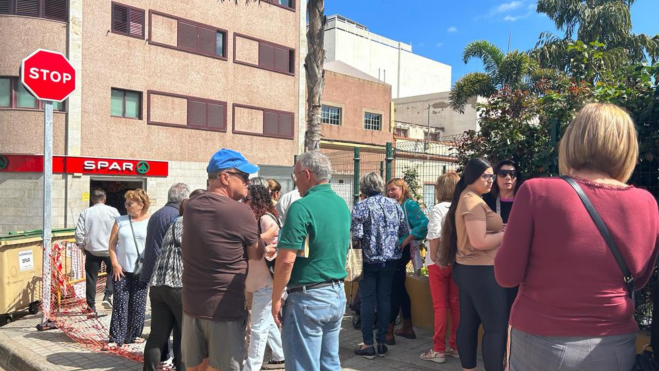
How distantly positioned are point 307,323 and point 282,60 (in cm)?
2263

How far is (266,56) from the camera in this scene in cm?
2395

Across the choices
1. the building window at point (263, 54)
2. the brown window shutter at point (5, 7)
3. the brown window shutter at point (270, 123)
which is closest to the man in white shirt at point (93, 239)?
the brown window shutter at point (5, 7)

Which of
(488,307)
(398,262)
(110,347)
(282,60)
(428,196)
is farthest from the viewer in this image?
(282,60)

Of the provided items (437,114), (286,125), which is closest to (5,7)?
(286,125)

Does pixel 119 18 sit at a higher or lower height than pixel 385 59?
lower

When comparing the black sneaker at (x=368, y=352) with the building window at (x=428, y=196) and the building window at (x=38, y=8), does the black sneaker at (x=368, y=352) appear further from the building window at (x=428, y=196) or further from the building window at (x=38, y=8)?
the building window at (x=38, y=8)

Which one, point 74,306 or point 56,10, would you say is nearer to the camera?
point 74,306

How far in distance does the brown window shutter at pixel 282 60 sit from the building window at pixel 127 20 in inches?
258

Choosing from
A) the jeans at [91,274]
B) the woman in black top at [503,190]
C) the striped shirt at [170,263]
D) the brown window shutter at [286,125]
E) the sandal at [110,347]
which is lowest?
the sandal at [110,347]

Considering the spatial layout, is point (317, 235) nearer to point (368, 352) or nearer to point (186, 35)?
point (368, 352)

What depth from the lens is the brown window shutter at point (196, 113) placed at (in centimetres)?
2131

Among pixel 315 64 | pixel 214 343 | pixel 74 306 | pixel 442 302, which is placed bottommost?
pixel 74 306

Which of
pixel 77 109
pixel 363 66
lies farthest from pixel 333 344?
pixel 363 66

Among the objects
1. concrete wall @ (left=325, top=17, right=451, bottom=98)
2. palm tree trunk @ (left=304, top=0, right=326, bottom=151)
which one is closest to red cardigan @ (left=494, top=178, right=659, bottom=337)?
palm tree trunk @ (left=304, top=0, right=326, bottom=151)
